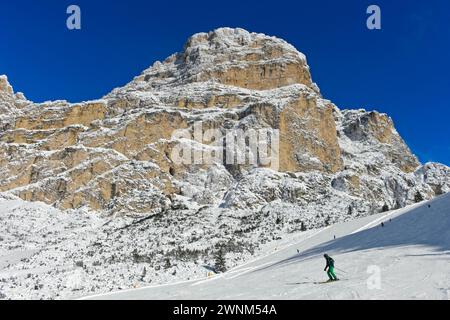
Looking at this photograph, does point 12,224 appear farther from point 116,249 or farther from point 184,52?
point 184,52

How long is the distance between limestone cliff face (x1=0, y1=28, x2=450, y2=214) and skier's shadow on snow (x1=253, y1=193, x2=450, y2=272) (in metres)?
43.3

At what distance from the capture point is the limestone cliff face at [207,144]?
329ft

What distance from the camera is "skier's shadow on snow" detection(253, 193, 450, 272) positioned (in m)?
25.7

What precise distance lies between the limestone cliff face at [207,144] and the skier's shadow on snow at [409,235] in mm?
43340

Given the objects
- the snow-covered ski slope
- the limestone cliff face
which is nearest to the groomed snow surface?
the snow-covered ski slope

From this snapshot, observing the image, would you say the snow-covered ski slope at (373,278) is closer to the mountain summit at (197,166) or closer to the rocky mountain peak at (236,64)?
the mountain summit at (197,166)

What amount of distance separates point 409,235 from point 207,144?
91.6m

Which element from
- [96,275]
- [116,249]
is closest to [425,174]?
[116,249]

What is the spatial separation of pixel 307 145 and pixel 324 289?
360 feet

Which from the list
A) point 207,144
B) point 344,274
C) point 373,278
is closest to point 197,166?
point 207,144

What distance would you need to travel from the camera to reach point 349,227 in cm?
4928

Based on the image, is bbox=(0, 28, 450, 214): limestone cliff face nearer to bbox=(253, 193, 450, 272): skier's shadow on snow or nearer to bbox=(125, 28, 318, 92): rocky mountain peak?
bbox=(125, 28, 318, 92): rocky mountain peak

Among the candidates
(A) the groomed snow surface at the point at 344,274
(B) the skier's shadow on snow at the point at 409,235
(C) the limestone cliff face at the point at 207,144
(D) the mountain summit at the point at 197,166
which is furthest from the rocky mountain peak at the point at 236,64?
(B) the skier's shadow on snow at the point at 409,235

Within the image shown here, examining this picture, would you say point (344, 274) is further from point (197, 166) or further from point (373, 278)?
point (197, 166)
